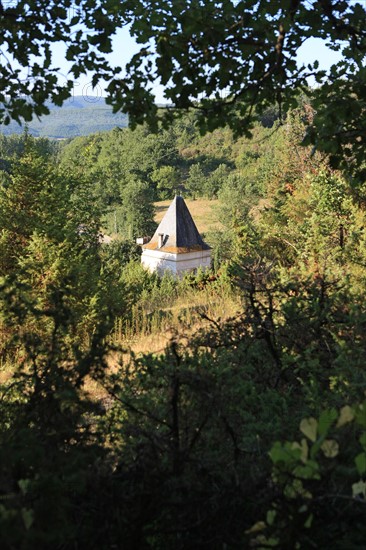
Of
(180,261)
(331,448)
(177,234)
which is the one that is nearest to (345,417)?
(331,448)

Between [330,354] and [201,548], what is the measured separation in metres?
2.04

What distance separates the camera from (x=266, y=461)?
231cm

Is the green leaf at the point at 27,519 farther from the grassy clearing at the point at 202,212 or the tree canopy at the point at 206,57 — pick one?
the grassy clearing at the point at 202,212

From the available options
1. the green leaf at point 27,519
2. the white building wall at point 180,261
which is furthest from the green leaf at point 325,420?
the white building wall at point 180,261

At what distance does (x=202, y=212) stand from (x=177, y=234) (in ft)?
104

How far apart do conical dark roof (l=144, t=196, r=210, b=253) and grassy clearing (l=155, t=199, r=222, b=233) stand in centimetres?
1665

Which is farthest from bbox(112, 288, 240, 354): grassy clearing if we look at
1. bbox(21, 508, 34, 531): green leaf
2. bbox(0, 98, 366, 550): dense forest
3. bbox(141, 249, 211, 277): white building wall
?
bbox(141, 249, 211, 277): white building wall

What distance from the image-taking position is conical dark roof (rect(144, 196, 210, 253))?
39941mm

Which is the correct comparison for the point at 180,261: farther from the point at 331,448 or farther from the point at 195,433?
the point at 331,448

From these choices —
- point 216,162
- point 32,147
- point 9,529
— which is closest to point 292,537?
point 9,529

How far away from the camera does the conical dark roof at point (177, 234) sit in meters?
39.9

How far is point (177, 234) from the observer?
40469 mm

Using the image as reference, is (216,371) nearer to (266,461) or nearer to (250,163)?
(266,461)

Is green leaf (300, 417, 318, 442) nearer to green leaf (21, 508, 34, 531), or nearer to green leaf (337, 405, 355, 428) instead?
green leaf (337, 405, 355, 428)
